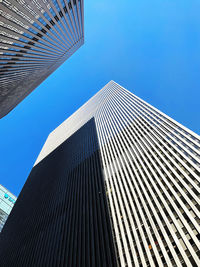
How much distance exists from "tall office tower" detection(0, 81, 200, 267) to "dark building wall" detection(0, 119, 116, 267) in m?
0.16

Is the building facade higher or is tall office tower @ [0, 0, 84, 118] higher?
tall office tower @ [0, 0, 84, 118]

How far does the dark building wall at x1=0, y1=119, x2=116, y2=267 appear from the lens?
26.7 m

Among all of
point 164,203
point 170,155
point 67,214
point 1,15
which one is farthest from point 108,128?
point 1,15

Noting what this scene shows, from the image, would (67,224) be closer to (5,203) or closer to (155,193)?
(155,193)

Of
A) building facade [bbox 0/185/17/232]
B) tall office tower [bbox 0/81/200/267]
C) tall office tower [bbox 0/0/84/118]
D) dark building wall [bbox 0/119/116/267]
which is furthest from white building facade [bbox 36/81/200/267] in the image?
building facade [bbox 0/185/17/232]

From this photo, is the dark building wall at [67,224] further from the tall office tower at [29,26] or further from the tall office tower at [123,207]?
the tall office tower at [29,26]

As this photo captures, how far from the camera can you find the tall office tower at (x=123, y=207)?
955 inches

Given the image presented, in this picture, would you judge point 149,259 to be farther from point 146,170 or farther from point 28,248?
point 28,248

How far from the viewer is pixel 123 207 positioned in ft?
109

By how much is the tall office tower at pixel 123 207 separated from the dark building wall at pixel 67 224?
163mm

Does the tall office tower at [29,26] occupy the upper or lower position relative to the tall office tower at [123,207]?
upper

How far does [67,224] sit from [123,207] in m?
12.5

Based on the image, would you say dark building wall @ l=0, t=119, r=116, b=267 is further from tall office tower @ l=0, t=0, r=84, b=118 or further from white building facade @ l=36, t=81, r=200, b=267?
tall office tower @ l=0, t=0, r=84, b=118

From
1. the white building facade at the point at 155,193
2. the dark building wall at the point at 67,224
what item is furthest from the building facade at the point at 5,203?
the white building facade at the point at 155,193
